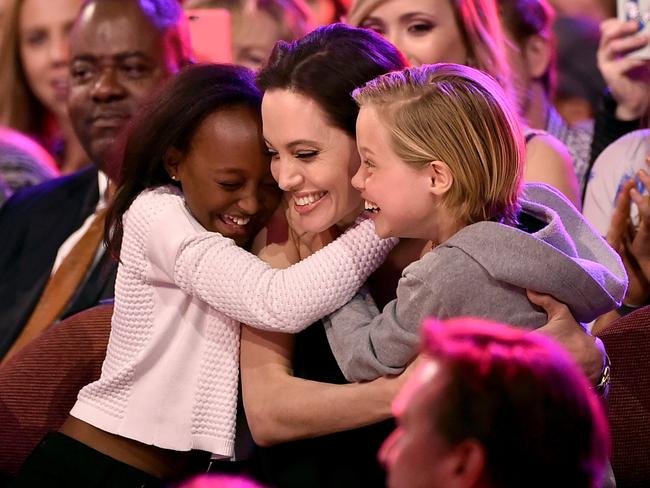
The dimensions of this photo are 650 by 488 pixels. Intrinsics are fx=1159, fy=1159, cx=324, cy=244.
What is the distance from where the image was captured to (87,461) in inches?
80.7

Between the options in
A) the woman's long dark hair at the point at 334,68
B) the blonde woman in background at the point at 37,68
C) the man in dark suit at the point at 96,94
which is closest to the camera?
the woman's long dark hair at the point at 334,68

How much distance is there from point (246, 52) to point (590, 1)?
1.14 meters

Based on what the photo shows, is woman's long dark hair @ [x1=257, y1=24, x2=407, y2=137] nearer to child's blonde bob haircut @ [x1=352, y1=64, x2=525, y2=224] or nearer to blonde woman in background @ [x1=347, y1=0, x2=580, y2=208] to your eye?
child's blonde bob haircut @ [x1=352, y1=64, x2=525, y2=224]

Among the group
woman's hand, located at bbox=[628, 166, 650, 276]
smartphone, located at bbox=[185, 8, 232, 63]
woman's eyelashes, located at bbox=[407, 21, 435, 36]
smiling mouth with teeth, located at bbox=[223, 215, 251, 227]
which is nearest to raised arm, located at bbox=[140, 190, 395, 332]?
smiling mouth with teeth, located at bbox=[223, 215, 251, 227]

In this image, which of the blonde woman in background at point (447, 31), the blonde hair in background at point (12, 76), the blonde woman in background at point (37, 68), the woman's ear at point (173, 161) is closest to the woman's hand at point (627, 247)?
the blonde woman in background at point (447, 31)

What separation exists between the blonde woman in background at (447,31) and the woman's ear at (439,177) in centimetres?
96

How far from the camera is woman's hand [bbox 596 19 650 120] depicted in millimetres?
2869

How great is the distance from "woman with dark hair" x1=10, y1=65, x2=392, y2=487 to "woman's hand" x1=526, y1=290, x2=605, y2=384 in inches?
13.2

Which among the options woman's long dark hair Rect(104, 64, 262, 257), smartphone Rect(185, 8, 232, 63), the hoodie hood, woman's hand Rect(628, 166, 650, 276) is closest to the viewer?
the hoodie hood

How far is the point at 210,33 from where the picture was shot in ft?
11.4

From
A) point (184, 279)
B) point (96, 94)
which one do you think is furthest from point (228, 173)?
point (96, 94)

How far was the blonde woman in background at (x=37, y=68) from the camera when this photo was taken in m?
4.15

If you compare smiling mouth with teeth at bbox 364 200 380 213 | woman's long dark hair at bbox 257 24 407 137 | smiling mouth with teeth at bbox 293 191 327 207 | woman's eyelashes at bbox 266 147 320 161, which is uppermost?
woman's long dark hair at bbox 257 24 407 137

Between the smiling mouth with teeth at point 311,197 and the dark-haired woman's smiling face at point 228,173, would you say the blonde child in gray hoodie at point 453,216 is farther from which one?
the dark-haired woman's smiling face at point 228,173
